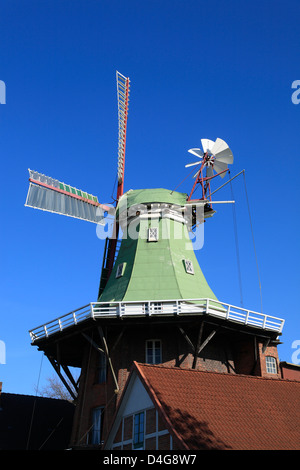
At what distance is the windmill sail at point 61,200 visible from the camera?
27.2 metres

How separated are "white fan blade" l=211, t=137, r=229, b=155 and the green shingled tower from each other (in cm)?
334

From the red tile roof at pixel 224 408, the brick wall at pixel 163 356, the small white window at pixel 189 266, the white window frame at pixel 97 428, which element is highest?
the small white window at pixel 189 266

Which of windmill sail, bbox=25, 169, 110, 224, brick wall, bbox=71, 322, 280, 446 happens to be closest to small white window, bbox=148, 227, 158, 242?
windmill sail, bbox=25, 169, 110, 224

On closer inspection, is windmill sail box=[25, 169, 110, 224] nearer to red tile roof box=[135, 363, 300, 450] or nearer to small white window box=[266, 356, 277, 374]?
small white window box=[266, 356, 277, 374]

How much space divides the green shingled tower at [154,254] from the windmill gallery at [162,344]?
6 cm

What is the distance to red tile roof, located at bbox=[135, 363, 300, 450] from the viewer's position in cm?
1255

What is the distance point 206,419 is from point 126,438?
2968 mm

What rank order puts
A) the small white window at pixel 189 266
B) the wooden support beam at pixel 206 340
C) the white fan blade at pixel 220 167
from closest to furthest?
1. the wooden support beam at pixel 206 340
2. the small white window at pixel 189 266
3. the white fan blade at pixel 220 167

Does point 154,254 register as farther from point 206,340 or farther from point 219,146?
point 219,146

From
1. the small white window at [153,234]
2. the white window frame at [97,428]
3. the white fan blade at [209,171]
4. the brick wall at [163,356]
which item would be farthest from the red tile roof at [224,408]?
the white fan blade at [209,171]

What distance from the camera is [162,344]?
72.4 ft

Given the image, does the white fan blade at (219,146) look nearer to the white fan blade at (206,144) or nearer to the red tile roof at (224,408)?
the white fan blade at (206,144)
